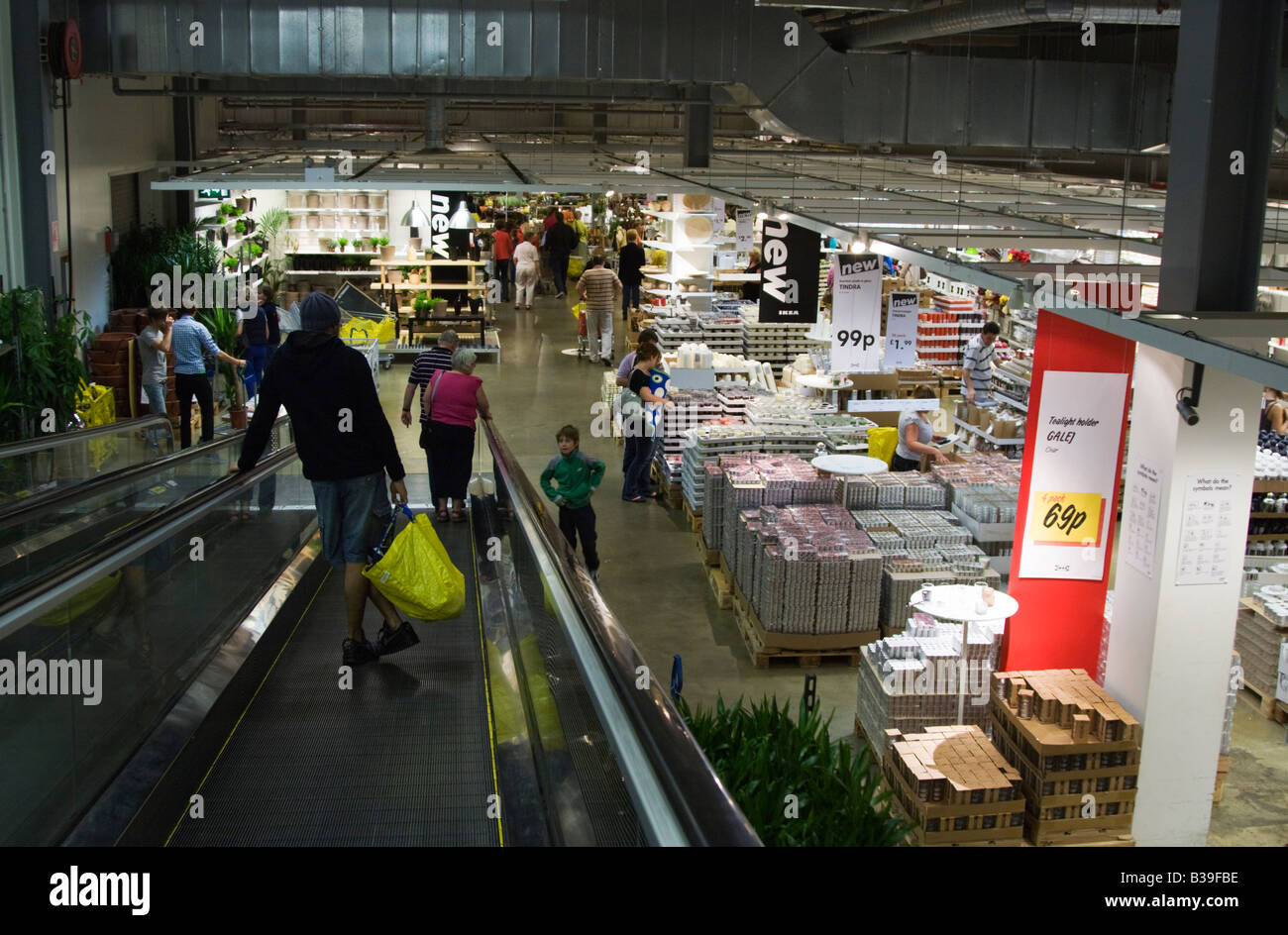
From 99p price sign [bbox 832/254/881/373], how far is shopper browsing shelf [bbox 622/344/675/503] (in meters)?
1.67

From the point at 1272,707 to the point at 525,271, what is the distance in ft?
58.7

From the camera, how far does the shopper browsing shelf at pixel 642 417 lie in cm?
1187

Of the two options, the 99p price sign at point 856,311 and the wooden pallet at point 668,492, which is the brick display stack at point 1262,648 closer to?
the 99p price sign at point 856,311

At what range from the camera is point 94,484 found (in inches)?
227

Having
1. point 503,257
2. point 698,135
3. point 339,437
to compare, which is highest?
point 698,135

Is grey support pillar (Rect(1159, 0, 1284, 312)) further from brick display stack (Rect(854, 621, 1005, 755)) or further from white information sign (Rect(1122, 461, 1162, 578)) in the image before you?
brick display stack (Rect(854, 621, 1005, 755))

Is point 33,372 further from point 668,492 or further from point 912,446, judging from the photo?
point 912,446

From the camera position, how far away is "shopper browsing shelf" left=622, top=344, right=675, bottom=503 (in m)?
11.9

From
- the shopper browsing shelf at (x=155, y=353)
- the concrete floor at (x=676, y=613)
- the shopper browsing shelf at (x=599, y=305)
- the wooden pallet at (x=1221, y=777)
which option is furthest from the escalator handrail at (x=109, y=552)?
the shopper browsing shelf at (x=599, y=305)

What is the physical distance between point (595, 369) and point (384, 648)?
549 inches

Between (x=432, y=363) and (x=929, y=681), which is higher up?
(x=432, y=363)

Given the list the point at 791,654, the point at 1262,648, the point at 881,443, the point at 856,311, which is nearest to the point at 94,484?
Result: the point at 791,654

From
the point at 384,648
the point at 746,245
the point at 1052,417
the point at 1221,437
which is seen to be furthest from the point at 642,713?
the point at 746,245
